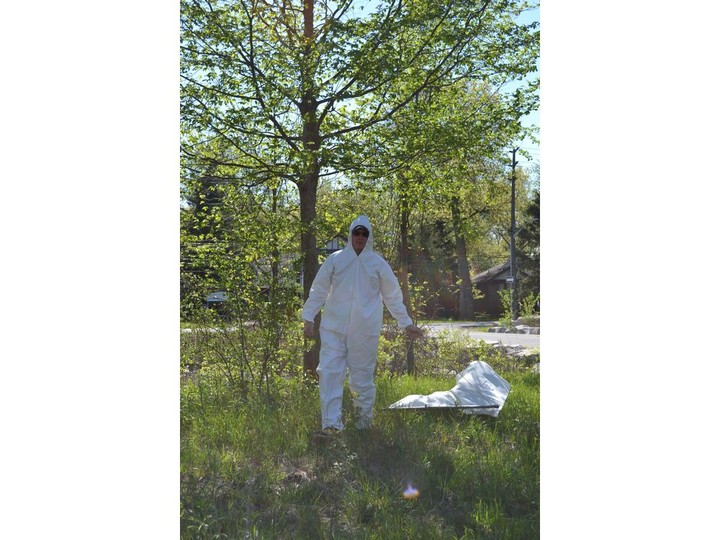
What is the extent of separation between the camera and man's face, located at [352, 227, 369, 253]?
3692 mm

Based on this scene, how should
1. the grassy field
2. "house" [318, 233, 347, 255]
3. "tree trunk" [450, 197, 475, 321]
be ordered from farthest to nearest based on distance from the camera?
"tree trunk" [450, 197, 475, 321], "house" [318, 233, 347, 255], the grassy field

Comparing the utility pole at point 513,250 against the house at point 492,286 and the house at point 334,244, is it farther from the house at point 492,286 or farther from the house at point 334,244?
the house at point 334,244

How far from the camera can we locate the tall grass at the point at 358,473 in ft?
8.54

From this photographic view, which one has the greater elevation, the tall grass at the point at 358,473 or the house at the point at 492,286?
the house at the point at 492,286

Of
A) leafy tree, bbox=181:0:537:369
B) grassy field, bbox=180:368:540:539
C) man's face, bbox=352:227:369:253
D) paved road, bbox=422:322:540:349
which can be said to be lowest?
grassy field, bbox=180:368:540:539

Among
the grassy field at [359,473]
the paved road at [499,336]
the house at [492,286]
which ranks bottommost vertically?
the grassy field at [359,473]

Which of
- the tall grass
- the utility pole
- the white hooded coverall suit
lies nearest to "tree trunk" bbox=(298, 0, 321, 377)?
the white hooded coverall suit

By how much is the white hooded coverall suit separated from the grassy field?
23cm

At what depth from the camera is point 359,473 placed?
117 inches

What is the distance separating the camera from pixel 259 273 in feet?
15.0

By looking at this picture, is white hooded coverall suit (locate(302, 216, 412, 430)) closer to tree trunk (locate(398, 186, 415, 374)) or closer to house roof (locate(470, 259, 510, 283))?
house roof (locate(470, 259, 510, 283))

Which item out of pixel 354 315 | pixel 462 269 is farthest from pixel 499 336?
pixel 354 315

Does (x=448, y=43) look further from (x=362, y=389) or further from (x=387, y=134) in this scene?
(x=362, y=389)

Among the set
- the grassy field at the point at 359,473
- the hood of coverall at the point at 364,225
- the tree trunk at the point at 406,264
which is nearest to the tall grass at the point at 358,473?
the grassy field at the point at 359,473
